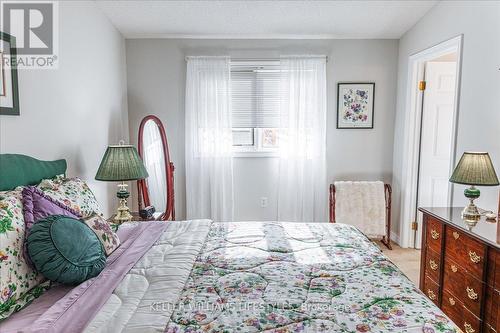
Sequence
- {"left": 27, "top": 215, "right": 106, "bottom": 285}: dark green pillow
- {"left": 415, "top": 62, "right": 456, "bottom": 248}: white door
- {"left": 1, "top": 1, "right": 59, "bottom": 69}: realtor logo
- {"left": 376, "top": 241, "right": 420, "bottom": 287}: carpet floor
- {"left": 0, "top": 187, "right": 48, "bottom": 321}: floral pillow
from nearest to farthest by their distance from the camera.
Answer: {"left": 0, "top": 187, "right": 48, "bottom": 321}: floral pillow → {"left": 27, "top": 215, "right": 106, "bottom": 285}: dark green pillow → {"left": 1, "top": 1, "right": 59, "bottom": 69}: realtor logo → {"left": 376, "top": 241, "right": 420, "bottom": 287}: carpet floor → {"left": 415, "top": 62, "right": 456, "bottom": 248}: white door

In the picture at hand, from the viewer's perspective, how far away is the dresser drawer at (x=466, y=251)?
1.87m

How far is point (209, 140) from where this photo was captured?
3836mm

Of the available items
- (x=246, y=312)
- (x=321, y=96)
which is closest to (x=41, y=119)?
(x=246, y=312)

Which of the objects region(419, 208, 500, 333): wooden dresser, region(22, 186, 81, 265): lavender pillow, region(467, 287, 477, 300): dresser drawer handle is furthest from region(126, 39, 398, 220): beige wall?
region(22, 186, 81, 265): lavender pillow

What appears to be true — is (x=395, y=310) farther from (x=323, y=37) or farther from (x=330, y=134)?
(x=323, y=37)

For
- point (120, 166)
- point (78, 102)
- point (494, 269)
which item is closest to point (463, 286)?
point (494, 269)

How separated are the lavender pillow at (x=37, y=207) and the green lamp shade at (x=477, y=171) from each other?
7.51 ft

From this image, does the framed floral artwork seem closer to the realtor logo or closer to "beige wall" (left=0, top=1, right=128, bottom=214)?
"beige wall" (left=0, top=1, right=128, bottom=214)

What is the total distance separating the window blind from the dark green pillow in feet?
8.48

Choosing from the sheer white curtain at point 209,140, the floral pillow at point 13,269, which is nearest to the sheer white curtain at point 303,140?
the sheer white curtain at point 209,140

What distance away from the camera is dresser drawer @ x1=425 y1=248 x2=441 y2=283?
230 centimetres

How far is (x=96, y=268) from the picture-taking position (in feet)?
5.00

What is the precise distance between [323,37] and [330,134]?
1.06m

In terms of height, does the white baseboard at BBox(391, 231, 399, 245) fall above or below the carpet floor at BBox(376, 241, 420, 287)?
above
